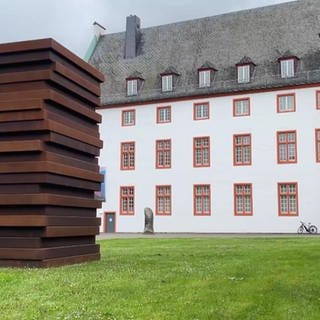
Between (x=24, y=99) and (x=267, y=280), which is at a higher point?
(x=24, y=99)

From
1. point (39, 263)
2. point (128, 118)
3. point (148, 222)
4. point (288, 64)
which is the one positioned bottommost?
point (39, 263)

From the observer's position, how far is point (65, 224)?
12.1 m

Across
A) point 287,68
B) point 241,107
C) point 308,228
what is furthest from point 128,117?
point 308,228

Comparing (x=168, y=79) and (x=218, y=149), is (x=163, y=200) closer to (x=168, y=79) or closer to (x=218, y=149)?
(x=218, y=149)

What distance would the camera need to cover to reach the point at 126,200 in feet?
148

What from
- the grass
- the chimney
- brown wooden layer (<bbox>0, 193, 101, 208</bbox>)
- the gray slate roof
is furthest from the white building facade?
brown wooden layer (<bbox>0, 193, 101, 208</bbox>)

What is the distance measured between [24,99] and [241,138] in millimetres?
31163

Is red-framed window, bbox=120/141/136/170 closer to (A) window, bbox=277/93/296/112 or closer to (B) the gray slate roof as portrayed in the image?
(B) the gray slate roof

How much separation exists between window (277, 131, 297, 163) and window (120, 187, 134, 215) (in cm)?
1187

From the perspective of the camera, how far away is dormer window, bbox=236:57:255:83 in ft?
139

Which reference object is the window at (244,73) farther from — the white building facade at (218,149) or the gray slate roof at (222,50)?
the gray slate roof at (222,50)

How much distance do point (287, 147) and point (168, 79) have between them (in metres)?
11.1

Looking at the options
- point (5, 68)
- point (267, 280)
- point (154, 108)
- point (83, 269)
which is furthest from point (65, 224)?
point (154, 108)

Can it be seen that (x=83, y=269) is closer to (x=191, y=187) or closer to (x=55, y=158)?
(x=55, y=158)
